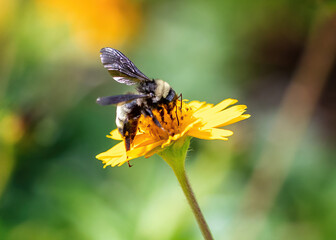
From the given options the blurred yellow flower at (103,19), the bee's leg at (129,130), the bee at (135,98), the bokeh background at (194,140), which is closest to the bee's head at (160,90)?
the bee at (135,98)

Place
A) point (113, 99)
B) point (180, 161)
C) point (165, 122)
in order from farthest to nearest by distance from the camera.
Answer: point (165, 122) < point (180, 161) < point (113, 99)

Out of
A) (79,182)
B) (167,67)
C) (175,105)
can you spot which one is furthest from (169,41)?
(175,105)

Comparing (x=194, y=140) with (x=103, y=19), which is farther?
(x=103, y=19)

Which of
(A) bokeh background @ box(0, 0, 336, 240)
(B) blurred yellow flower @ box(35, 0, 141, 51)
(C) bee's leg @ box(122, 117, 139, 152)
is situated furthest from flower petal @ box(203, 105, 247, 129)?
(B) blurred yellow flower @ box(35, 0, 141, 51)

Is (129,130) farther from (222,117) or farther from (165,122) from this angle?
(222,117)

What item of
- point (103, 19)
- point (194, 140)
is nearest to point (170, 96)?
point (194, 140)

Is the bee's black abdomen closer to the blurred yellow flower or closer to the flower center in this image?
the flower center
